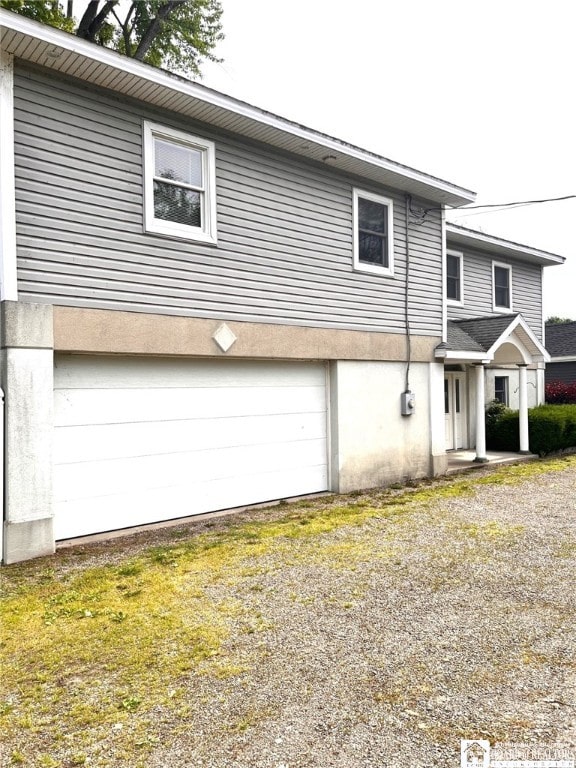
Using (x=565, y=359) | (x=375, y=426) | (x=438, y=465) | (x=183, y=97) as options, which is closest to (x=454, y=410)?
(x=438, y=465)

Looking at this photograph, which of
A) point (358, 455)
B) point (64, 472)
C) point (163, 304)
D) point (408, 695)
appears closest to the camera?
point (408, 695)

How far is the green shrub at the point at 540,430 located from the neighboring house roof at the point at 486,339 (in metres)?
1.47

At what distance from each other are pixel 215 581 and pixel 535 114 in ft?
45.4

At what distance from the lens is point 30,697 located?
3193 mm

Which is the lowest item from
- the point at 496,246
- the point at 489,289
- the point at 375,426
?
the point at 375,426

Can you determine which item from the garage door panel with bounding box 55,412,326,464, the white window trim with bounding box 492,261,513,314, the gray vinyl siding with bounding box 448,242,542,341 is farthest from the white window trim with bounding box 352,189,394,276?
the white window trim with bounding box 492,261,513,314

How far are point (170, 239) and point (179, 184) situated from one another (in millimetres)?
749

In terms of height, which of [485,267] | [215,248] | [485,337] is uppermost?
[485,267]

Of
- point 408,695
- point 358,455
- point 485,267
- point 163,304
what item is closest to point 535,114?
point 485,267

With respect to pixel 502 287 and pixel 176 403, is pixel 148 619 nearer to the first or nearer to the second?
pixel 176 403

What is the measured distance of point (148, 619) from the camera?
4.21 m

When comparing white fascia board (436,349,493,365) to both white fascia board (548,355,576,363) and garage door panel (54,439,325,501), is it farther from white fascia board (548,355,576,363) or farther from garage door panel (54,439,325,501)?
white fascia board (548,355,576,363)

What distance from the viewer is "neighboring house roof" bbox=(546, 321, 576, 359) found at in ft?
67.2

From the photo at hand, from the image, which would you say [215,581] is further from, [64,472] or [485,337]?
[485,337]
